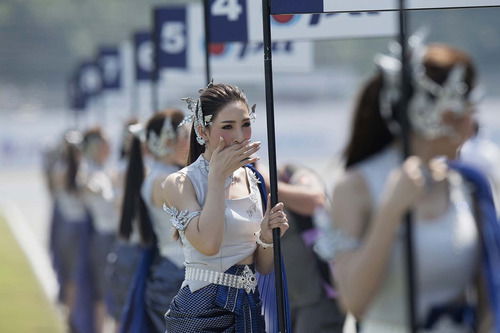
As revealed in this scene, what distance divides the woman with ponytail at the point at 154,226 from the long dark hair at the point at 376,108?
3141 millimetres

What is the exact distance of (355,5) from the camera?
4512mm

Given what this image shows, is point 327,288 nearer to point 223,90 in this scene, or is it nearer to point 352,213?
point 223,90

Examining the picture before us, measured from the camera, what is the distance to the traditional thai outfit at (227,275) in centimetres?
479

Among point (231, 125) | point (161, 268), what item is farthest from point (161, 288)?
point (231, 125)

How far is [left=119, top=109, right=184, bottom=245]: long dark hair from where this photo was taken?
7248 millimetres

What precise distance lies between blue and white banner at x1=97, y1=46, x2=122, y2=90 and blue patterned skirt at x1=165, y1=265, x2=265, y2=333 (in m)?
9.92

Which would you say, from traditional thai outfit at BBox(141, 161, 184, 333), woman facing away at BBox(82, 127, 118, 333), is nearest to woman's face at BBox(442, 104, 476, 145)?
traditional thai outfit at BBox(141, 161, 184, 333)

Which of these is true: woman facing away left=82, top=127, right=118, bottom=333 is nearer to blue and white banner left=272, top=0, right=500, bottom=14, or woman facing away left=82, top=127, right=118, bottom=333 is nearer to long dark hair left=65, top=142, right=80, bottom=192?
long dark hair left=65, top=142, right=80, bottom=192

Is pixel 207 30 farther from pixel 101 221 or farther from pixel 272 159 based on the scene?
pixel 101 221

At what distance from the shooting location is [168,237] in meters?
6.89

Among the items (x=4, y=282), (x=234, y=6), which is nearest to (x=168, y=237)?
(x=234, y=6)

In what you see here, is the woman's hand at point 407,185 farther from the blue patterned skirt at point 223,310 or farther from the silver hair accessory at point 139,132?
the silver hair accessory at point 139,132

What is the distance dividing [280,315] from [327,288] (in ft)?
6.05

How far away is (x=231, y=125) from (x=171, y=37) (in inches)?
163
